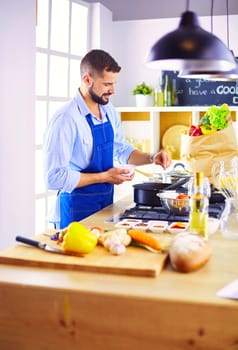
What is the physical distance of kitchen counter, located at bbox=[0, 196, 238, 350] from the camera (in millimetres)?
1369

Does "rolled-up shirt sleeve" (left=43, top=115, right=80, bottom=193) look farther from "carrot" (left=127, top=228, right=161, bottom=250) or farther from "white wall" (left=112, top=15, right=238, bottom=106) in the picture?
"white wall" (left=112, top=15, right=238, bottom=106)

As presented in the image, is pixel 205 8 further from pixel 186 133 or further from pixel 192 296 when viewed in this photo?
pixel 192 296

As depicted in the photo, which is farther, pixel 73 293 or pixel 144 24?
pixel 144 24

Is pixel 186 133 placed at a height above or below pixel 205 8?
below

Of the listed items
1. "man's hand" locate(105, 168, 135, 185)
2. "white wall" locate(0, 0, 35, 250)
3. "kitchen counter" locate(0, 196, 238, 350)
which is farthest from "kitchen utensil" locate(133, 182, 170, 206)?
"white wall" locate(0, 0, 35, 250)

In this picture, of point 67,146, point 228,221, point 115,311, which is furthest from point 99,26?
point 115,311

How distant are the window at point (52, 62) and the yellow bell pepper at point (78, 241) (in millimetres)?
2358

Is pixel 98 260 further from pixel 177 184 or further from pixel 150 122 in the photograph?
pixel 150 122

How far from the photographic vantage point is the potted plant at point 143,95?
4918mm

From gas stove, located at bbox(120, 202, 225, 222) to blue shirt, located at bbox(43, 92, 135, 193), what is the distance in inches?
17.5

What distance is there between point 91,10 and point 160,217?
2.87 meters

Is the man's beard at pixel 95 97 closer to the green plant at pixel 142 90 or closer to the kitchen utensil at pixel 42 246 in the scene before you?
the kitchen utensil at pixel 42 246

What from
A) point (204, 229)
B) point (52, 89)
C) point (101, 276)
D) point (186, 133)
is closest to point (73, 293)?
point (101, 276)

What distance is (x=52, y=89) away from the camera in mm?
4254
